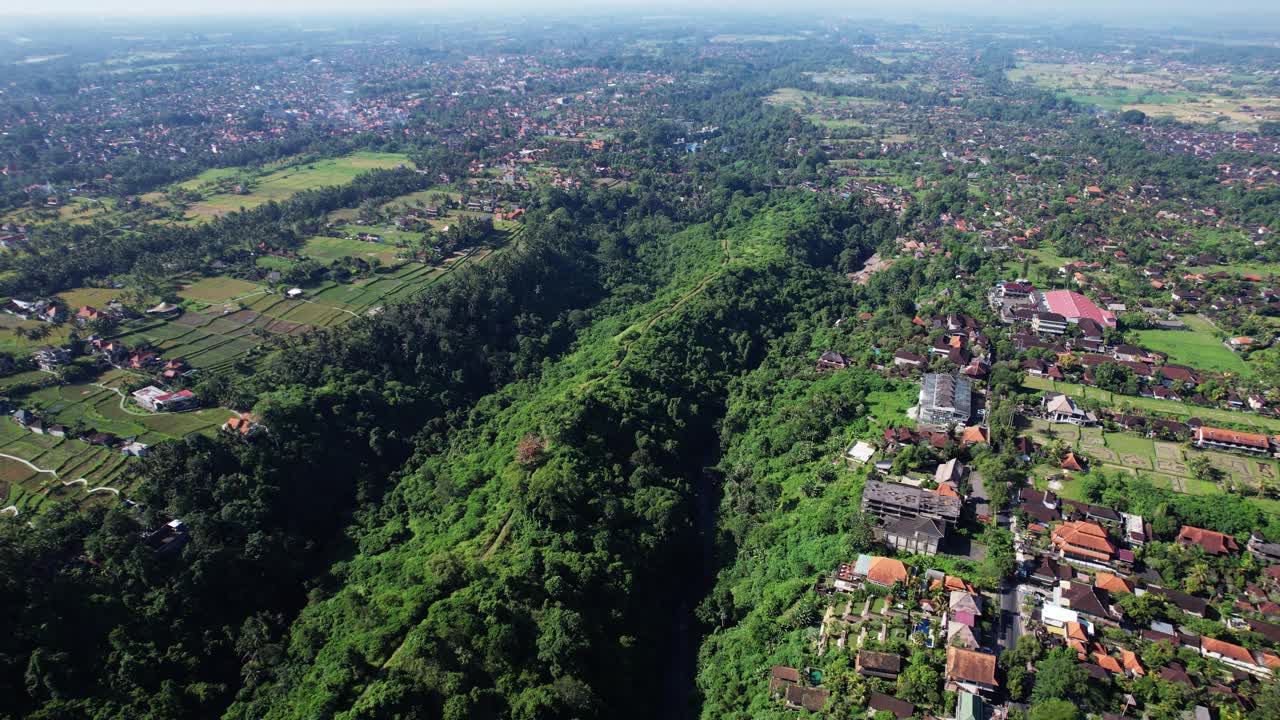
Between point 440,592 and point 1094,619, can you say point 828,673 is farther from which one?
point 440,592

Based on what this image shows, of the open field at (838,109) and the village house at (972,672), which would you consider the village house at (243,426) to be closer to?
the village house at (972,672)

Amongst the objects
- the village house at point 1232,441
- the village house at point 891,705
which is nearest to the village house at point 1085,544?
the village house at point 891,705

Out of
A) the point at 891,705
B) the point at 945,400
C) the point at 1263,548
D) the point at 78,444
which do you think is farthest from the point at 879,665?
the point at 78,444

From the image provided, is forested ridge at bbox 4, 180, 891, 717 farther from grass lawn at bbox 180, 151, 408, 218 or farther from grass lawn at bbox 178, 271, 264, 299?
grass lawn at bbox 180, 151, 408, 218

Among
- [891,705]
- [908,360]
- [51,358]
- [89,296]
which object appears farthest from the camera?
[89,296]

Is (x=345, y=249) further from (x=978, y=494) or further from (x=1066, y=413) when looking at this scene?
(x=1066, y=413)

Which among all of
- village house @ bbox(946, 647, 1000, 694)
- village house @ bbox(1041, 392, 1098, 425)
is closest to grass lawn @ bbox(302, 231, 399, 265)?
village house @ bbox(1041, 392, 1098, 425)
